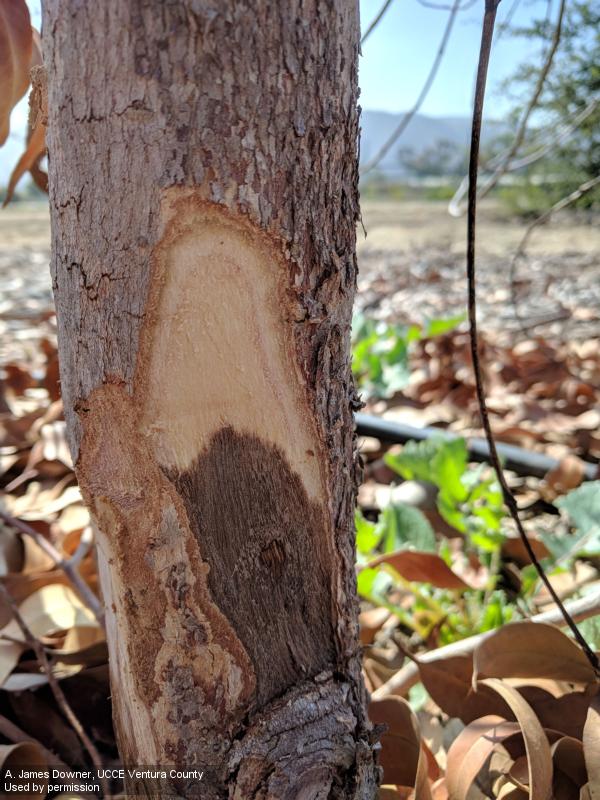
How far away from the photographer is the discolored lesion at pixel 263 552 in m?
0.47

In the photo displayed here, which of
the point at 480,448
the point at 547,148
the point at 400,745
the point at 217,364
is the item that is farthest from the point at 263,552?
the point at 480,448

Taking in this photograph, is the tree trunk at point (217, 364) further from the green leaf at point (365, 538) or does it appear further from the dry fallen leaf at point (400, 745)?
the green leaf at point (365, 538)

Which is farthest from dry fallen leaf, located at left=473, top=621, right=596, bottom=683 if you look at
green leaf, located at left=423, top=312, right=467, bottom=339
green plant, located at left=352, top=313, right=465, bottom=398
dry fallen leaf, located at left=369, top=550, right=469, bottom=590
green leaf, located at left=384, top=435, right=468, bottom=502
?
green leaf, located at left=423, top=312, right=467, bottom=339

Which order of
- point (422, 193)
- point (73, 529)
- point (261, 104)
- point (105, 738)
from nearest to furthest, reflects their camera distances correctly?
1. point (261, 104)
2. point (105, 738)
3. point (73, 529)
4. point (422, 193)

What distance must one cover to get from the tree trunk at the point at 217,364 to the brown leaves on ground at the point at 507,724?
0.43 ft

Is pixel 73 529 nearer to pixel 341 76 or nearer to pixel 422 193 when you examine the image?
pixel 341 76

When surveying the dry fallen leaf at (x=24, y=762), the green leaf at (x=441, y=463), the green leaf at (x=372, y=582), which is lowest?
the dry fallen leaf at (x=24, y=762)

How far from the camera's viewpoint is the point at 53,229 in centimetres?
46

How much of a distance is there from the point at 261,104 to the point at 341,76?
6 cm

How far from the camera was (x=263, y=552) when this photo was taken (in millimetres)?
495

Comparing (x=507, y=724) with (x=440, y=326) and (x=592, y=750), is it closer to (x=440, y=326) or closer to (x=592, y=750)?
(x=592, y=750)

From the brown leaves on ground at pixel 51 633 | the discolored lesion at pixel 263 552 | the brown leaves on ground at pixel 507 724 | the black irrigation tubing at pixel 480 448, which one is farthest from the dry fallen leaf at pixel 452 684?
the black irrigation tubing at pixel 480 448

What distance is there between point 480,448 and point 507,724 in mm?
883

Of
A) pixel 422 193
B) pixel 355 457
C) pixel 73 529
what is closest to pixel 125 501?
pixel 355 457
